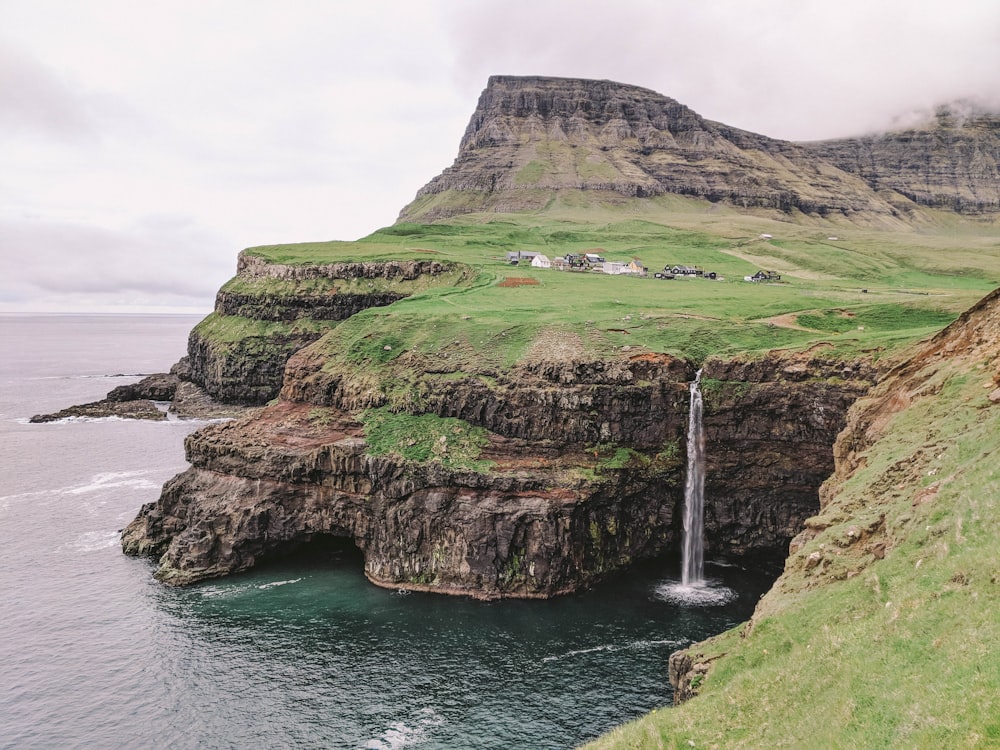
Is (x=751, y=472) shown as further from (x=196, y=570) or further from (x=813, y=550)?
(x=196, y=570)

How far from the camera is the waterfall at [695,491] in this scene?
6475 centimetres

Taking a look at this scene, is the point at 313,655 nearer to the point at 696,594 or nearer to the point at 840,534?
the point at 696,594

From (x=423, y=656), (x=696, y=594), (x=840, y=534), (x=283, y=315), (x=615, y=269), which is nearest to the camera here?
(x=840, y=534)

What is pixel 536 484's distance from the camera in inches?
2459

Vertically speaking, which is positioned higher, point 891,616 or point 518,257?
point 518,257

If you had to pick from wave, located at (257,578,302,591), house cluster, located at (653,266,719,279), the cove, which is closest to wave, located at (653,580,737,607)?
the cove

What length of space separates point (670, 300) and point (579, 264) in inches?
2000

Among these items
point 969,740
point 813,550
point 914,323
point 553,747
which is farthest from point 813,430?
point 969,740

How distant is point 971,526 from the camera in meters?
24.8

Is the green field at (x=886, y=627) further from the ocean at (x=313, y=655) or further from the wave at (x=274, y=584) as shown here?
the wave at (x=274, y=584)

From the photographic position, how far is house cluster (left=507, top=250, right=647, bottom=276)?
13700cm

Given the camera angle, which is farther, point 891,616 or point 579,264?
point 579,264

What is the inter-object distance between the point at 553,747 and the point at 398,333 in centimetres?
5403

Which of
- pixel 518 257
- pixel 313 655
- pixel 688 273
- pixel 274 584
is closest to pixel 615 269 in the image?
pixel 688 273
